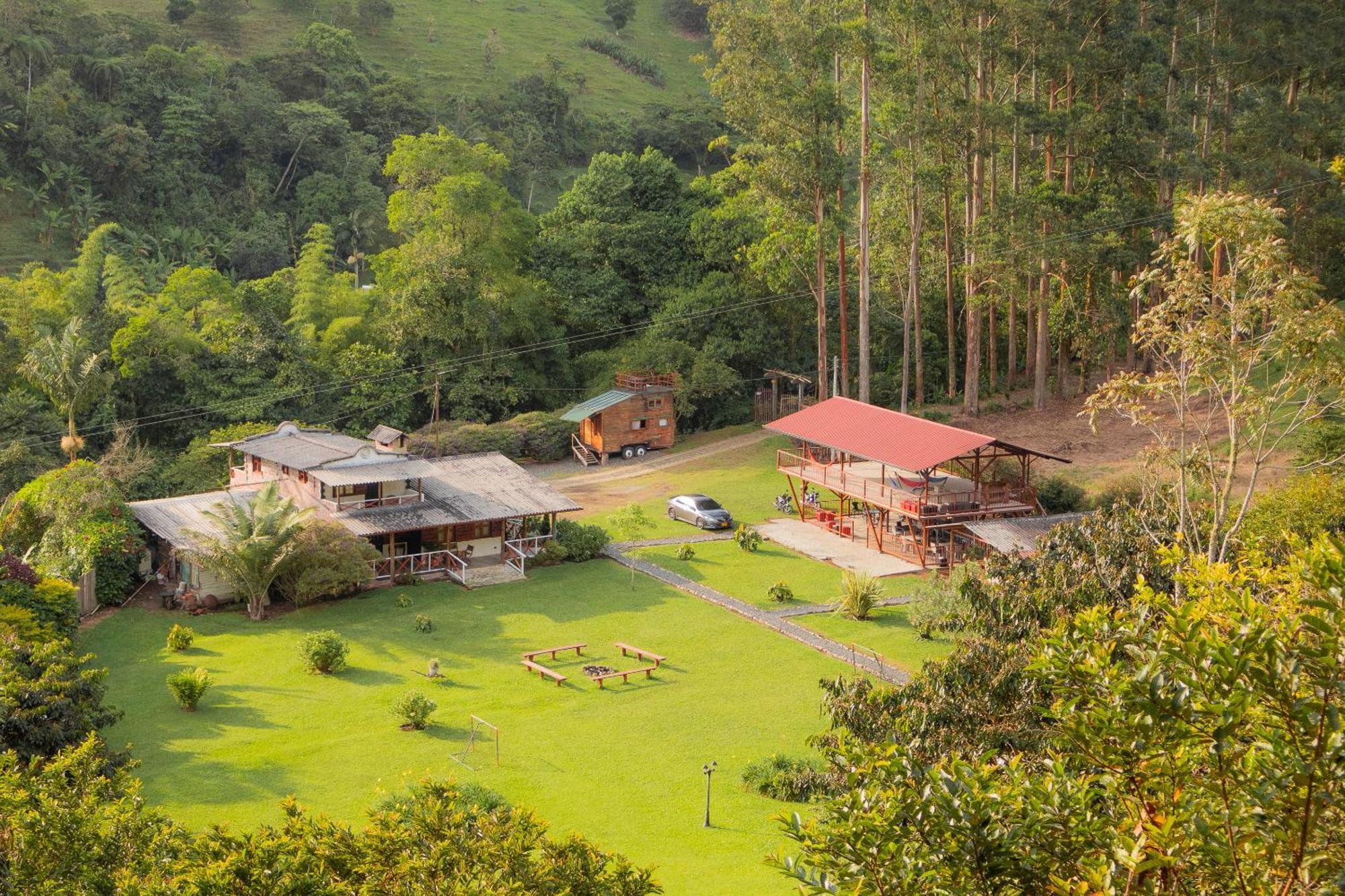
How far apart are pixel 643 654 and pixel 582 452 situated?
2394 centimetres

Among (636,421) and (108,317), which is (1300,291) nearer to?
(636,421)

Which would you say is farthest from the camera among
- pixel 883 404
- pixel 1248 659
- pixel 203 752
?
pixel 883 404

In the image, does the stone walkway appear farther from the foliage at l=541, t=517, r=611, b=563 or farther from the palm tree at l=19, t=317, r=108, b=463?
the palm tree at l=19, t=317, r=108, b=463

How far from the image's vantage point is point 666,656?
31750 mm

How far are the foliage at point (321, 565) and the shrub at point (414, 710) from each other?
8.72 meters

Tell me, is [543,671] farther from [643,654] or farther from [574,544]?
[574,544]

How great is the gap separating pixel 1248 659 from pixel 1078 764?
2362mm

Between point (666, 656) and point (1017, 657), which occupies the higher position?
point (1017, 657)

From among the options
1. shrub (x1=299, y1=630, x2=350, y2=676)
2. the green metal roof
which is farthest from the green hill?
shrub (x1=299, y1=630, x2=350, y2=676)

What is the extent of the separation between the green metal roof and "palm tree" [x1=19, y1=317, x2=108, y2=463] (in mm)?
18454

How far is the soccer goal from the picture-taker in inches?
984

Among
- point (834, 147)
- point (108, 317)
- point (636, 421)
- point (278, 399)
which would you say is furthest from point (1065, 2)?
point (108, 317)

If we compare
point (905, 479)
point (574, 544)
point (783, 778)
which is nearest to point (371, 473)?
point (574, 544)

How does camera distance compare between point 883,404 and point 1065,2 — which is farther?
point 883,404
